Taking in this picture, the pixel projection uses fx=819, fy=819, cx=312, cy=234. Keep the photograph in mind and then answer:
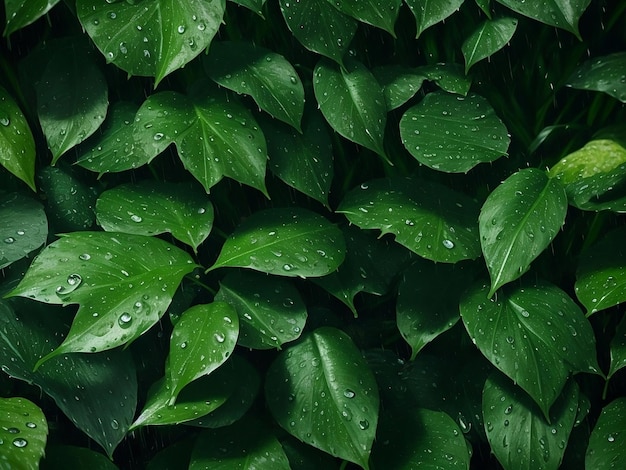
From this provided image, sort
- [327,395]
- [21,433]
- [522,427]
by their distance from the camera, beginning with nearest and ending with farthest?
1. [21,433]
2. [327,395]
3. [522,427]

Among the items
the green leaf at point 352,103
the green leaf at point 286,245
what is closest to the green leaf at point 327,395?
the green leaf at point 286,245

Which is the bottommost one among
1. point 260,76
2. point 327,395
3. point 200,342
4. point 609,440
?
point 609,440

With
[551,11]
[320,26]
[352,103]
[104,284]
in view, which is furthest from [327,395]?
[551,11]

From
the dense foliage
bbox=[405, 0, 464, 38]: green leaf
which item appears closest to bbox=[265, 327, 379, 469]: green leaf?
the dense foliage

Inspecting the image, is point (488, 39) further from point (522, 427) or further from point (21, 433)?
point (21, 433)

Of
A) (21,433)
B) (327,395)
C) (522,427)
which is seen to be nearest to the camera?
(21,433)

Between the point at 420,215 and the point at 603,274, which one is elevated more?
the point at 420,215

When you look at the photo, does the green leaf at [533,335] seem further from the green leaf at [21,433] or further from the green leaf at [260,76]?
the green leaf at [21,433]

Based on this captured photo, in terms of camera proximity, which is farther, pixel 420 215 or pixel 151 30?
pixel 420 215
